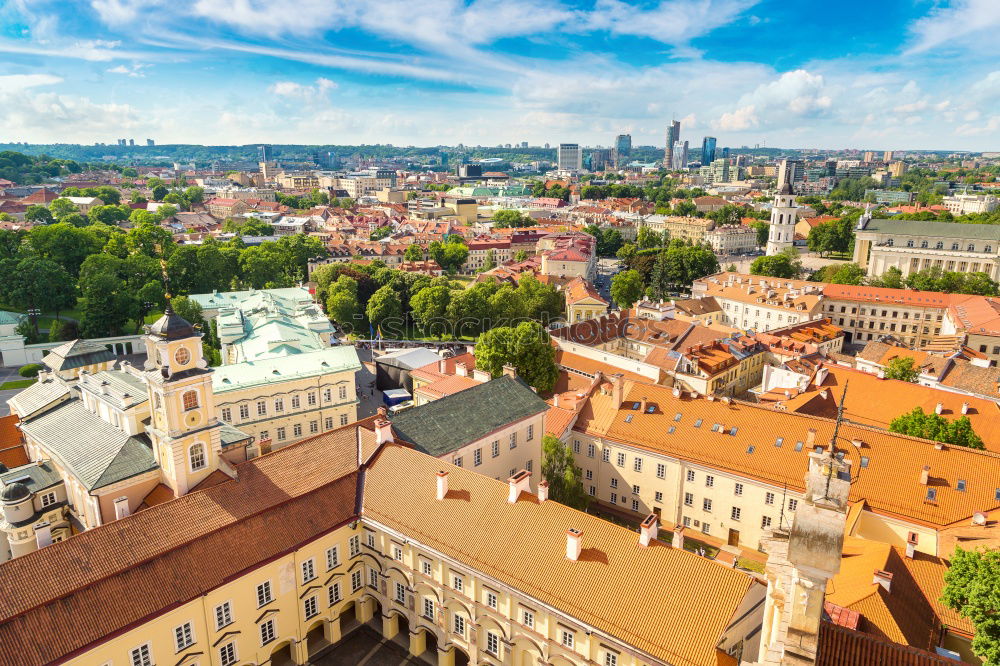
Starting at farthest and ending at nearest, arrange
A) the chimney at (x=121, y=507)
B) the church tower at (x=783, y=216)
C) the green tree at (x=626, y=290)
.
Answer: the church tower at (x=783, y=216) < the green tree at (x=626, y=290) < the chimney at (x=121, y=507)

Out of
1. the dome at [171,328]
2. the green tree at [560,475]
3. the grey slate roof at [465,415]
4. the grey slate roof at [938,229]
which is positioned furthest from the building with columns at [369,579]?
the grey slate roof at [938,229]

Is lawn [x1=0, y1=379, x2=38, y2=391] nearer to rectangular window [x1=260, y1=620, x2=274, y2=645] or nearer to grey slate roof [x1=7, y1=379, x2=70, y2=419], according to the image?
grey slate roof [x1=7, y1=379, x2=70, y2=419]

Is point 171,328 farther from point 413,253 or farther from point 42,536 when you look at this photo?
point 413,253

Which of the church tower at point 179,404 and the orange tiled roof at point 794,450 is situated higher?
the church tower at point 179,404

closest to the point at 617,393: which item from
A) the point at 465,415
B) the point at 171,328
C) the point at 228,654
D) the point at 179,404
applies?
the point at 465,415

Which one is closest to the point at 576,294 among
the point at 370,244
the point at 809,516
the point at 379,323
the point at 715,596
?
the point at 379,323

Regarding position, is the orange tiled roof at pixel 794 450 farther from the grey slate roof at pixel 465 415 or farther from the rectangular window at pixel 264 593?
the rectangular window at pixel 264 593

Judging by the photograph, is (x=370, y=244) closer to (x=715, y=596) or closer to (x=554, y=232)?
(x=554, y=232)
